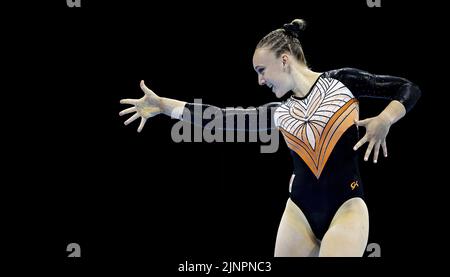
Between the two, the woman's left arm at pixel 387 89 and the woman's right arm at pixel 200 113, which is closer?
the woman's left arm at pixel 387 89

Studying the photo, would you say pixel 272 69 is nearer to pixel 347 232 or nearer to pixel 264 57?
pixel 264 57

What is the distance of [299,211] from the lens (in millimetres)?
3084

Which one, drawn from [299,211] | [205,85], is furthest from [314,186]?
[205,85]

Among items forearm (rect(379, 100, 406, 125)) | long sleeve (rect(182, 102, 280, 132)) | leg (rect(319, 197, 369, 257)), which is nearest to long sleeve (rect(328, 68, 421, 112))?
forearm (rect(379, 100, 406, 125))

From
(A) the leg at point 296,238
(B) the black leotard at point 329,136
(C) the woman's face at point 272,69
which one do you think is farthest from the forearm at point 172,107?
(A) the leg at point 296,238

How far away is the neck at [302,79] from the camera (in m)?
3.12

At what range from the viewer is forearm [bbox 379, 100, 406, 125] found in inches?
110

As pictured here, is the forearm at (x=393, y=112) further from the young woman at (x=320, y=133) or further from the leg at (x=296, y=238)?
the leg at (x=296, y=238)

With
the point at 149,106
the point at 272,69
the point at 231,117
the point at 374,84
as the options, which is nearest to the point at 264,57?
the point at 272,69

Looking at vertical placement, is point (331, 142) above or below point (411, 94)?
below

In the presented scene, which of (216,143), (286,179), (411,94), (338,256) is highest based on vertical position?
(411,94)

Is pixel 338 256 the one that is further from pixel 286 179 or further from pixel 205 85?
pixel 205 85

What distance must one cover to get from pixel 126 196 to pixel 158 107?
1.04 meters

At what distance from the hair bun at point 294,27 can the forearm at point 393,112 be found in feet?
2.26
